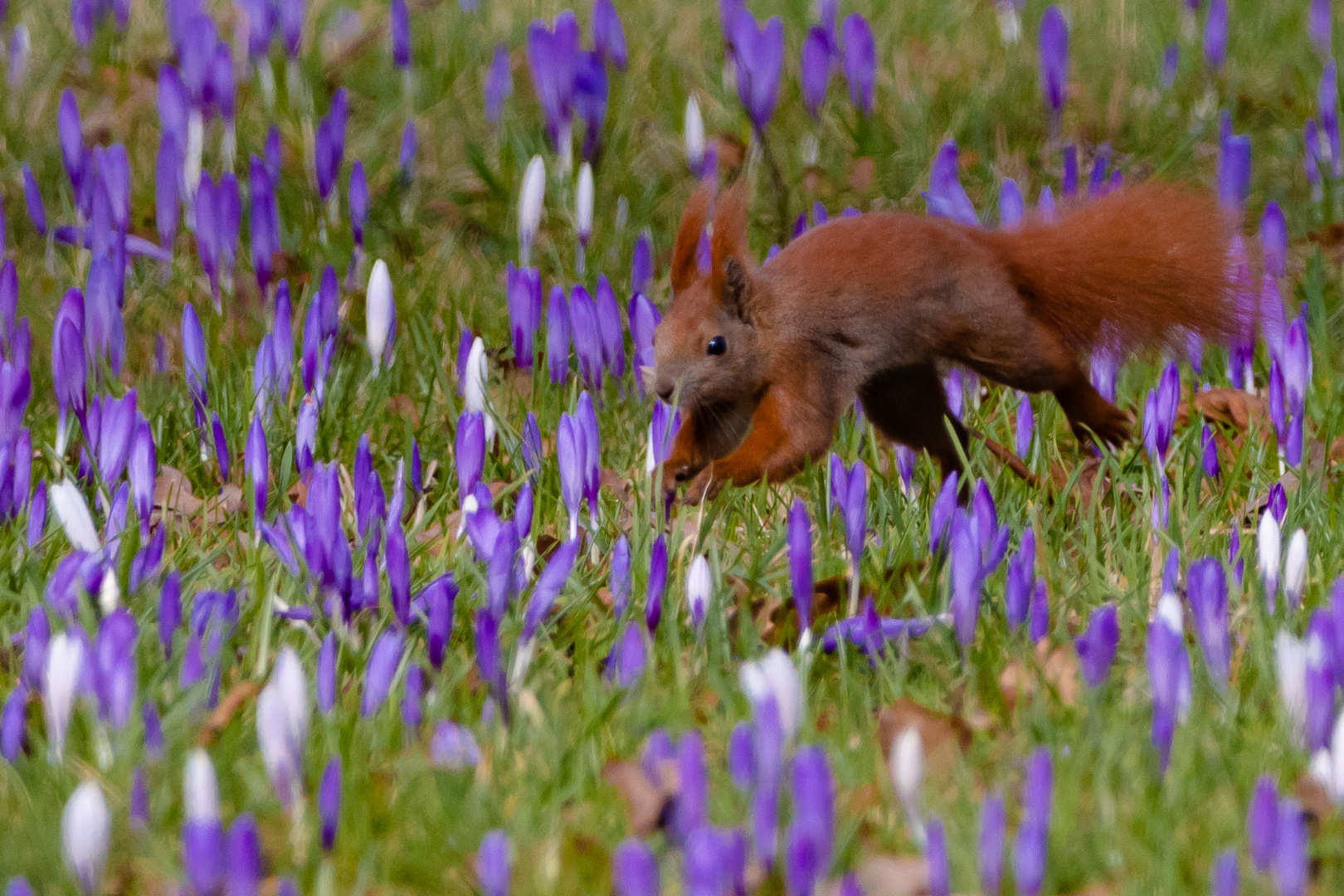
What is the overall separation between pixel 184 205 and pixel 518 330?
5.35ft

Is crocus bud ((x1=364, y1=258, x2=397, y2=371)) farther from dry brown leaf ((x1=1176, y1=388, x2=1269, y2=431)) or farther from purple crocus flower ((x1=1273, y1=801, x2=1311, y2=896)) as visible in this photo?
purple crocus flower ((x1=1273, y1=801, x2=1311, y2=896))

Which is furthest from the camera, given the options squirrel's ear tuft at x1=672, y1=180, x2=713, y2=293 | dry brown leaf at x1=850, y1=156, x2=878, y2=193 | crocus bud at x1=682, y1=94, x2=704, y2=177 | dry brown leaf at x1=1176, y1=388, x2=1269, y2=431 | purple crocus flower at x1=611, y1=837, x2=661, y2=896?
dry brown leaf at x1=850, y1=156, x2=878, y2=193

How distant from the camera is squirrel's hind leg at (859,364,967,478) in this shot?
326cm

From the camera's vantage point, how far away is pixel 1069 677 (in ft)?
7.96

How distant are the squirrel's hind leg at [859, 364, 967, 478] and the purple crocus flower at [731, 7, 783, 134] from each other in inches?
61.2

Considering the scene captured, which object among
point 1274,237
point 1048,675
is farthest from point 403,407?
point 1274,237

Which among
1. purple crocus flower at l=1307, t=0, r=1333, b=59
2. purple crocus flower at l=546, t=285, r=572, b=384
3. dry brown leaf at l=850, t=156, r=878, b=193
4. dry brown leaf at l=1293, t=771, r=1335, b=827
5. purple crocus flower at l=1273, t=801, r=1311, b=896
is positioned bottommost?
dry brown leaf at l=1293, t=771, r=1335, b=827

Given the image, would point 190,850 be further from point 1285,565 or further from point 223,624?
point 1285,565

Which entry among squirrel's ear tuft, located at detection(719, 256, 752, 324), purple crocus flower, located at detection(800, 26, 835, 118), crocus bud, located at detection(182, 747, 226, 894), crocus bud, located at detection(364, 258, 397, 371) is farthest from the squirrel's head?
purple crocus flower, located at detection(800, 26, 835, 118)

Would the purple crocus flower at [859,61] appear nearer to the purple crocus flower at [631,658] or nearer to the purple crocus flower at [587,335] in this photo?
the purple crocus flower at [587,335]

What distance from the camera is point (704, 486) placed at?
3.02 meters

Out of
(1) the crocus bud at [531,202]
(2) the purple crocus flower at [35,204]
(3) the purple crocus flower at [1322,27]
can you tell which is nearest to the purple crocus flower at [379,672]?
(1) the crocus bud at [531,202]

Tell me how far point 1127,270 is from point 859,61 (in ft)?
7.04

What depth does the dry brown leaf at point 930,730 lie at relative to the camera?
2150mm
